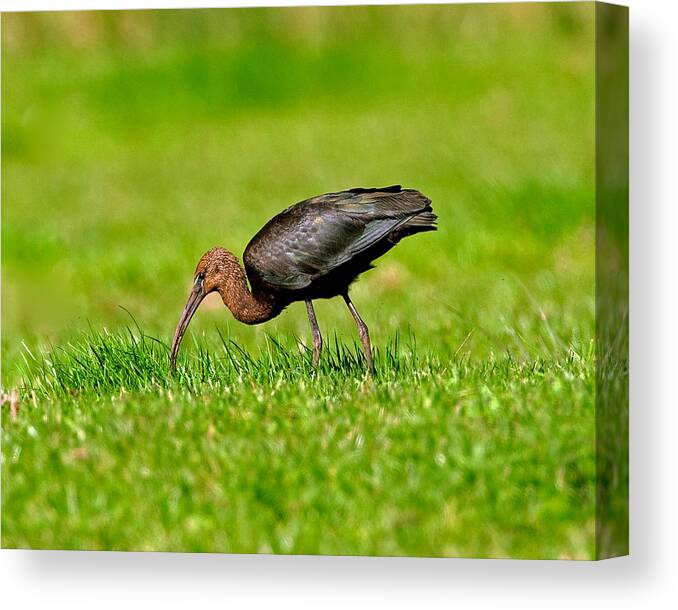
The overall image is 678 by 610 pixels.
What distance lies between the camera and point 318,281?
27.4ft

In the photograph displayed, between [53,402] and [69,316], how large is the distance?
3.59 ft

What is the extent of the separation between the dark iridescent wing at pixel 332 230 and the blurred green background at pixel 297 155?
0.64m

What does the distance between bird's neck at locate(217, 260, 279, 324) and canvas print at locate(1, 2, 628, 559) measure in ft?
0.06

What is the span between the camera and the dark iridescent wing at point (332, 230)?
8289mm

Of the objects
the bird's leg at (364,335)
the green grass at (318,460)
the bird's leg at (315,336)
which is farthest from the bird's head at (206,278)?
the bird's leg at (364,335)

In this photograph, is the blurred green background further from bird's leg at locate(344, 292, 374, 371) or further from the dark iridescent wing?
the dark iridescent wing

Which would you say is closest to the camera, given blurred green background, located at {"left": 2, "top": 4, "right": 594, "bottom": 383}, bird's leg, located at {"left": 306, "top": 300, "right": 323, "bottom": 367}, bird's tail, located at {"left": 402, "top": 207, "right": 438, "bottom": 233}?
bird's tail, located at {"left": 402, "top": 207, "right": 438, "bottom": 233}

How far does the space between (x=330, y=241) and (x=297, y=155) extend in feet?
10.4

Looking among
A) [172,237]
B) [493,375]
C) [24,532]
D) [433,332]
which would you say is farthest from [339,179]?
[24,532]

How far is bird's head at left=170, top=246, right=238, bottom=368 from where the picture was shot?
8656 mm

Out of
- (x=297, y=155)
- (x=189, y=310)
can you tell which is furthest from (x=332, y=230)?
(x=297, y=155)

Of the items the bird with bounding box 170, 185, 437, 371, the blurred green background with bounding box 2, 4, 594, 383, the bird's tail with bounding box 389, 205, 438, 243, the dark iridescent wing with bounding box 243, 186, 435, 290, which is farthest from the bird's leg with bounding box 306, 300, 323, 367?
the bird's tail with bounding box 389, 205, 438, 243

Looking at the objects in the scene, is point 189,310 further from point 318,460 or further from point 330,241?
point 318,460

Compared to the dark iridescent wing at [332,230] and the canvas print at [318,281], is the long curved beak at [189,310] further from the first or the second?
the dark iridescent wing at [332,230]
